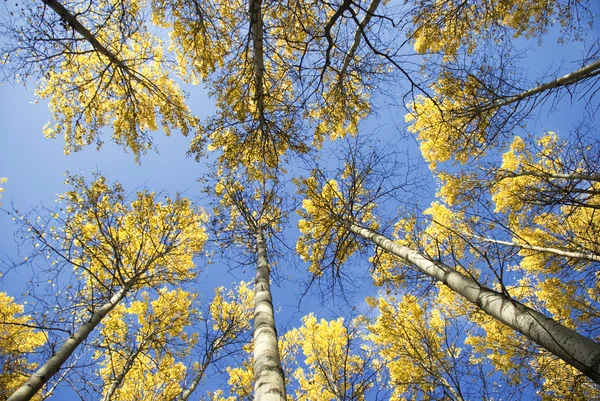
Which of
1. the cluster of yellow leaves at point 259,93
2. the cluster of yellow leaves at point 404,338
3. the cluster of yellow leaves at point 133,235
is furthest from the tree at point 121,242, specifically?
the cluster of yellow leaves at point 404,338

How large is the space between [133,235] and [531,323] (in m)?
6.79

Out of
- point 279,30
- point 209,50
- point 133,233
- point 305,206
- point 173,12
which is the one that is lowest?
point 133,233

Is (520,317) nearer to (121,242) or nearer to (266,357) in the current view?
(266,357)

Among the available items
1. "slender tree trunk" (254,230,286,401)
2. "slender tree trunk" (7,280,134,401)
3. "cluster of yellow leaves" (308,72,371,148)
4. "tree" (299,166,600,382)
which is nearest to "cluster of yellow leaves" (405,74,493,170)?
"cluster of yellow leaves" (308,72,371,148)

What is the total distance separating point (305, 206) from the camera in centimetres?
785

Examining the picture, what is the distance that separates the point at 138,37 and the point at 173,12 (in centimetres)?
195

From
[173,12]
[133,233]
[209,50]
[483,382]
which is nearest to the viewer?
[483,382]

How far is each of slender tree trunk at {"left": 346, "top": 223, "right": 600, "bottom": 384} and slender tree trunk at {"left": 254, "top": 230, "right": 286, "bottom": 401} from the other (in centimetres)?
154

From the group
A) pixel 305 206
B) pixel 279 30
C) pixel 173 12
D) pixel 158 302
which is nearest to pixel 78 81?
pixel 173 12

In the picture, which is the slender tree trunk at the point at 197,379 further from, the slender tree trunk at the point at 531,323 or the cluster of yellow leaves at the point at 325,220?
the slender tree trunk at the point at 531,323

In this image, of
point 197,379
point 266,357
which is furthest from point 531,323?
point 197,379

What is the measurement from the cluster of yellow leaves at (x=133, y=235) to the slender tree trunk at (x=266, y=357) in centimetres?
295

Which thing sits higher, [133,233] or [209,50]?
[209,50]

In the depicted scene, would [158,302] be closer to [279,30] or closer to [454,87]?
[279,30]
